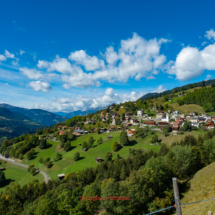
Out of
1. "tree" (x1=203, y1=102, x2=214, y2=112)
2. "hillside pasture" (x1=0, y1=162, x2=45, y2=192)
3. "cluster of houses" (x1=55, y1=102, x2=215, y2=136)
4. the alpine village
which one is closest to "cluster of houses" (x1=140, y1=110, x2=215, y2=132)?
"cluster of houses" (x1=55, y1=102, x2=215, y2=136)

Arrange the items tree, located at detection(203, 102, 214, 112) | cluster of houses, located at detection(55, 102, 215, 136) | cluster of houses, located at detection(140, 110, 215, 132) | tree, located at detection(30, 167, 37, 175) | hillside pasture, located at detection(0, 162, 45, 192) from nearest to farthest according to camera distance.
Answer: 1. hillside pasture, located at detection(0, 162, 45, 192)
2. tree, located at detection(30, 167, 37, 175)
3. cluster of houses, located at detection(140, 110, 215, 132)
4. cluster of houses, located at detection(55, 102, 215, 136)
5. tree, located at detection(203, 102, 214, 112)

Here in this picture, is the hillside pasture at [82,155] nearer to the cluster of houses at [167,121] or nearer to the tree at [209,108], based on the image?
the cluster of houses at [167,121]

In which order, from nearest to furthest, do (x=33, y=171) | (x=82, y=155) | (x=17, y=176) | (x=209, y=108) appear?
(x=33, y=171) → (x=17, y=176) → (x=82, y=155) → (x=209, y=108)

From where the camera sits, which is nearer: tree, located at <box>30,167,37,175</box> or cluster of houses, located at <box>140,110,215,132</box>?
tree, located at <box>30,167,37,175</box>

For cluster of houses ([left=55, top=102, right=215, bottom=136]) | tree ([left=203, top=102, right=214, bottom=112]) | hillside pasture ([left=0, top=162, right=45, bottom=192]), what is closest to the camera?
hillside pasture ([left=0, top=162, right=45, bottom=192])

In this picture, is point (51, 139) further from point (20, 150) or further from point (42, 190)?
point (42, 190)

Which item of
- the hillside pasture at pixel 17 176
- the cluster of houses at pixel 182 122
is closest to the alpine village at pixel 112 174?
the hillside pasture at pixel 17 176

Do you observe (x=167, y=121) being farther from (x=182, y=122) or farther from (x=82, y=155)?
(x=82, y=155)

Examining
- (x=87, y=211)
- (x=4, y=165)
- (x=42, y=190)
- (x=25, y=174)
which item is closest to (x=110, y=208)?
(x=87, y=211)

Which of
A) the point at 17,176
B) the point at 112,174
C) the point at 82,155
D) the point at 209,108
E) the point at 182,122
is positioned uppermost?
the point at 209,108

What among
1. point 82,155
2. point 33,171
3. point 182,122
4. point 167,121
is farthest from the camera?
point 167,121

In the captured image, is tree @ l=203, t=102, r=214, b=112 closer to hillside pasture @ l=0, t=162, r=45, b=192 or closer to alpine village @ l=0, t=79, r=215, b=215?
alpine village @ l=0, t=79, r=215, b=215

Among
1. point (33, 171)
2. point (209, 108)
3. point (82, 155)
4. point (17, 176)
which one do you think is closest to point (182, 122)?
point (209, 108)

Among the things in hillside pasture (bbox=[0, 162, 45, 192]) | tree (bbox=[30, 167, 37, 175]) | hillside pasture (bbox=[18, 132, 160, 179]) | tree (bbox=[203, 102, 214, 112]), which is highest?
tree (bbox=[203, 102, 214, 112])
